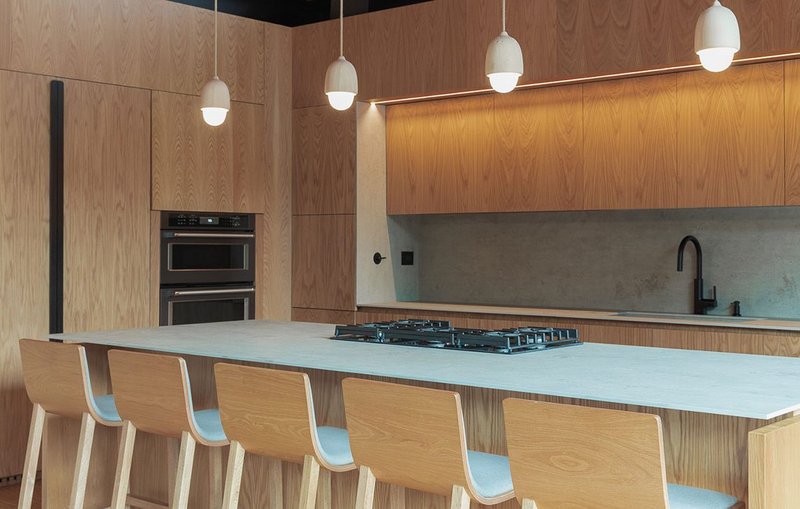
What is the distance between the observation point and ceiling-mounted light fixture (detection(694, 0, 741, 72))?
112 inches

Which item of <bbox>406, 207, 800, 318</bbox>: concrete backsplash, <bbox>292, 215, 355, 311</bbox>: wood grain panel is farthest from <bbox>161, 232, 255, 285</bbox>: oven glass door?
<bbox>406, 207, 800, 318</bbox>: concrete backsplash

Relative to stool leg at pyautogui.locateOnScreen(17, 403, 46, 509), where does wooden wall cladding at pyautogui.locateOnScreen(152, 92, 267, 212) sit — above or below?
above

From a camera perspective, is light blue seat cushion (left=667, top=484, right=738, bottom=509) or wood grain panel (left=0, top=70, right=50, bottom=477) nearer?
light blue seat cushion (left=667, top=484, right=738, bottom=509)

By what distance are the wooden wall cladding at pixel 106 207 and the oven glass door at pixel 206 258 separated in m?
0.14

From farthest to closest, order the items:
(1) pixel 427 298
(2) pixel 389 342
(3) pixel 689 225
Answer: (1) pixel 427 298 < (3) pixel 689 225 < (2) pixel 389 342

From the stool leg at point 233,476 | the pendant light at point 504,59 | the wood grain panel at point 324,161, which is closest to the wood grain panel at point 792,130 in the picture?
the pendant light at point 504,59

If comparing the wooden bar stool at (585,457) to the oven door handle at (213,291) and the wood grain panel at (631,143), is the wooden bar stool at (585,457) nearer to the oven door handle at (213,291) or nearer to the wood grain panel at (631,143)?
the wood grain panel at (631,143)

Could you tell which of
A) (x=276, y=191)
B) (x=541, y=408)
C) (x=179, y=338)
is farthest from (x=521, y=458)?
(x=276, y=191)

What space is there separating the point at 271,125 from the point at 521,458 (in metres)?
4.19

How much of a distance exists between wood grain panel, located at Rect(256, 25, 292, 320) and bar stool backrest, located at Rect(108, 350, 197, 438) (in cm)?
276

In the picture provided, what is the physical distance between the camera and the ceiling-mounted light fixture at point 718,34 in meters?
2.84

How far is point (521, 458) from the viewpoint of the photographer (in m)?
2.11

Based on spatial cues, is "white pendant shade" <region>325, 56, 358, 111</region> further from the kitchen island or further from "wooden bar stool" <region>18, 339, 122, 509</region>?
"wooden bar stool" <region>18, 339, 122, 509</region>

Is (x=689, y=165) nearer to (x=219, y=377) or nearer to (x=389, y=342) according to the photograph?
(x=389, y=342)
